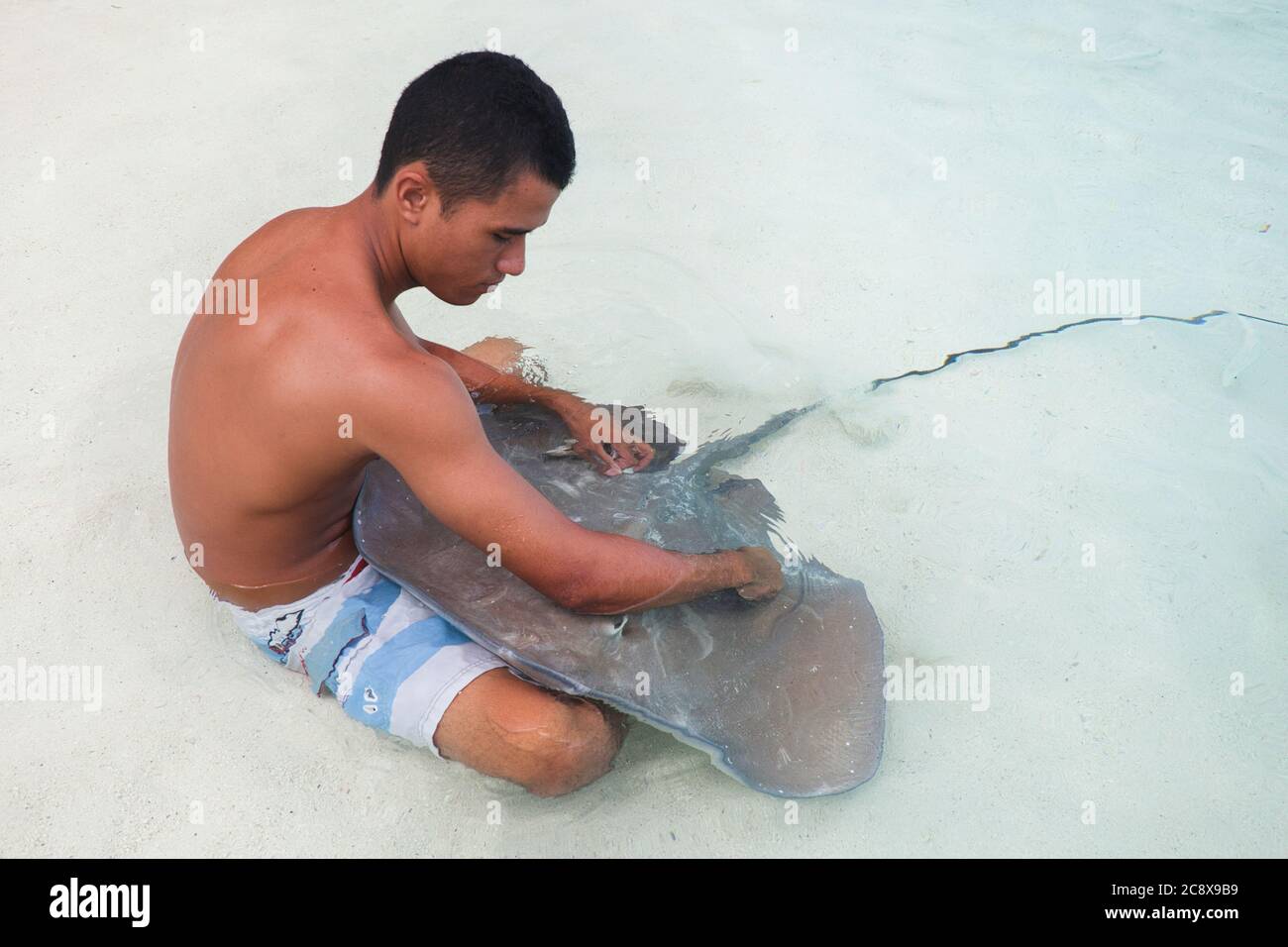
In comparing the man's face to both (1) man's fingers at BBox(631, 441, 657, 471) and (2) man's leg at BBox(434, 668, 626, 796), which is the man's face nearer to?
(1) man's fingers at BBox(631, 441, 657, 471)

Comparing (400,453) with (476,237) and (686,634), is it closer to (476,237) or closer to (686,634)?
(476,237)

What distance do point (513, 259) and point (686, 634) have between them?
99cm

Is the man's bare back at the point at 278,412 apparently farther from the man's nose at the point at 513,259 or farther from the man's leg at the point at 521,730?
the man's leg at the point at 521,730

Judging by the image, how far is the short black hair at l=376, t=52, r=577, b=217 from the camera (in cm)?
200

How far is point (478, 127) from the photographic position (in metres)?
1.99

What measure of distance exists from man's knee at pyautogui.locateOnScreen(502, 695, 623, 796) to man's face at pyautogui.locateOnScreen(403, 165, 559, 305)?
3.38ft

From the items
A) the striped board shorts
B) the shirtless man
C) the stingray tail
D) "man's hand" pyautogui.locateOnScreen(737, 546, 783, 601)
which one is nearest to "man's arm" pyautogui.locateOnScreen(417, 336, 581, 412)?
the stingray tail

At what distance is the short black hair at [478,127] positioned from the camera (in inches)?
78.7

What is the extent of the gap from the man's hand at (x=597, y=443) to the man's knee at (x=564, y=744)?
2.36 feet

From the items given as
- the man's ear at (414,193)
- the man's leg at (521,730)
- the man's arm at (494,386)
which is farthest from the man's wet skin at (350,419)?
the man's arm at (494,386)

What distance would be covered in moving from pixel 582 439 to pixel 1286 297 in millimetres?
3322

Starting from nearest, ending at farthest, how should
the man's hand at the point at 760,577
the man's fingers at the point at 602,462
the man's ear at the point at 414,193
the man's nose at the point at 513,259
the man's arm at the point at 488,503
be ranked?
the man's arm at the point at 488,503
the man's ear at the point at 414,193
the man's nose at the point at 513,259
the man's hand at the point at 760,577
the man's fingers at the point at 602,462

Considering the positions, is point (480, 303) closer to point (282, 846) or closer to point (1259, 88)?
point (282, 846)

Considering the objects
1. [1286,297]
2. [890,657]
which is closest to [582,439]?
[890,657]
